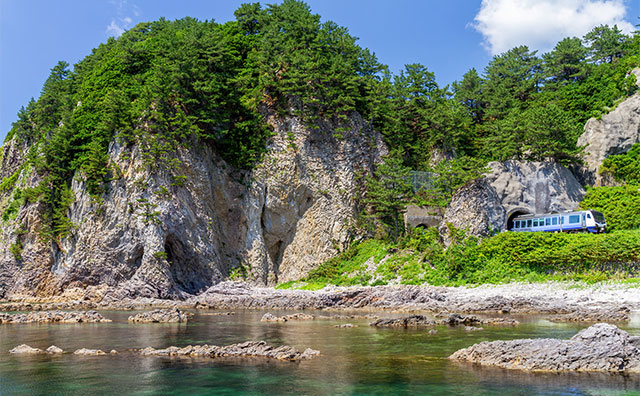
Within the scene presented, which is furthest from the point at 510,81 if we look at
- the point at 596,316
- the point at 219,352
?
the point at 219,352

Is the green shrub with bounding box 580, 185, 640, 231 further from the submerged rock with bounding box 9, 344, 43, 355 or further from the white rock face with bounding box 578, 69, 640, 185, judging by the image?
the submerged rock with bounding box 9, 344, 43, 355

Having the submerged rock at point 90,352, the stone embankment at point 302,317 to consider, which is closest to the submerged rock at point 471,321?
the stone embankment at point 302,317

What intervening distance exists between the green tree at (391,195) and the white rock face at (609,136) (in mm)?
16247

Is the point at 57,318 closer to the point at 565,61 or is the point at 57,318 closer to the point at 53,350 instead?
the point at 53,350

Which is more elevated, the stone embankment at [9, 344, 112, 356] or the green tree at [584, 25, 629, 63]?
the green tree at [584, 25, 629, 63]

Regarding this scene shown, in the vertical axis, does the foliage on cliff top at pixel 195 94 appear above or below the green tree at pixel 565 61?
below

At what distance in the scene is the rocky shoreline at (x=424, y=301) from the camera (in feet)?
86.4

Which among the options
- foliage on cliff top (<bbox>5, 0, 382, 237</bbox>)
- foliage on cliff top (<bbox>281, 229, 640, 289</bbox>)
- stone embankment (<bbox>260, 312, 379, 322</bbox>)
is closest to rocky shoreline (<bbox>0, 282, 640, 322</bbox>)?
foliage on cliff top (<bbox>281, 229, 640, 289</bbox>)

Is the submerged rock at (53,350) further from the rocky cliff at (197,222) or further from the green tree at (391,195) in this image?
the green tree at (391,195)

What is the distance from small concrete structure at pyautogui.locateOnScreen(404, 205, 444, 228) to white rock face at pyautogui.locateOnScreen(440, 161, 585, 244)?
12.0ft

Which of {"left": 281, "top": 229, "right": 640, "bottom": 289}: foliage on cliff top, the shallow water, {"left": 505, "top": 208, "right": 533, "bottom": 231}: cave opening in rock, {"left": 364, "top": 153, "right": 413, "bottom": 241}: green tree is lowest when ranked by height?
the shallow water

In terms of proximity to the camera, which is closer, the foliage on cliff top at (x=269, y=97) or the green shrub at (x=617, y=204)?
the green shrub at (x=617, y=204)

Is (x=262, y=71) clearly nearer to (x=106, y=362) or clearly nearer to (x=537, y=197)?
(x=537, y=197)

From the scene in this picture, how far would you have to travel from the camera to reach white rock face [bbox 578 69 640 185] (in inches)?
1791
